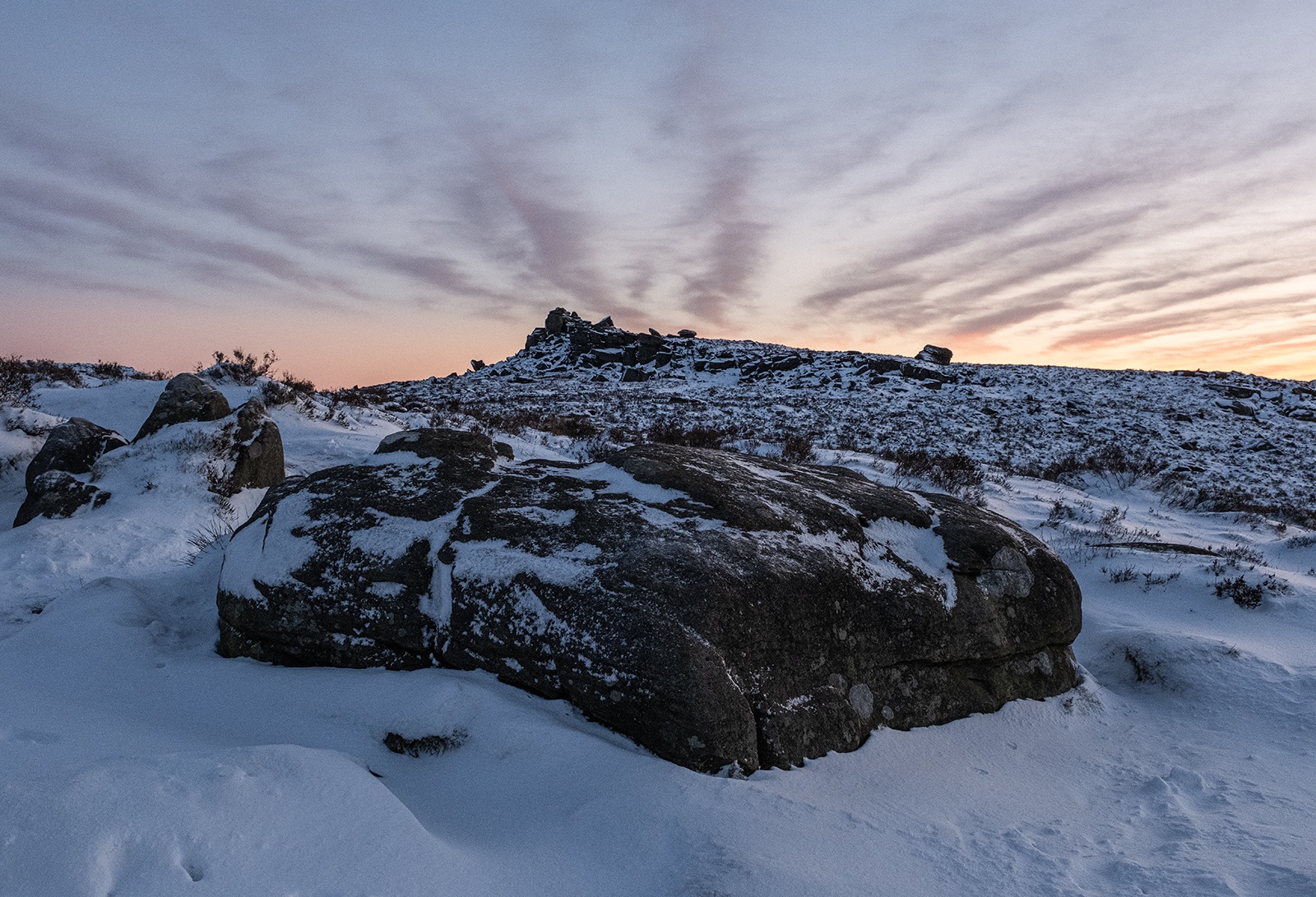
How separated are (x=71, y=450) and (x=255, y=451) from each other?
1808 millimetres

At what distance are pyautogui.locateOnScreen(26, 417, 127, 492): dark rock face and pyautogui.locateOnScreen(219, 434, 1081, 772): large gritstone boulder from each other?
4658 mm

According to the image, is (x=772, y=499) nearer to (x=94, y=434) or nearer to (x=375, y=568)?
(x=375, y=568)

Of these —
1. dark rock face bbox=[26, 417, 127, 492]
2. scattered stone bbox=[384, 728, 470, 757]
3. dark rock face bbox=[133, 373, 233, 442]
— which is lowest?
scattered stone bbox=[384, 728, 470, 757]

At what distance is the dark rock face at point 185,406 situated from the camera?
26.9 feet

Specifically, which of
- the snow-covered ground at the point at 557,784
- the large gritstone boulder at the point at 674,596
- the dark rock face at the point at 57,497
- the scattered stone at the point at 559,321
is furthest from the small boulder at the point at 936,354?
the dark rock face at the point at 57,497

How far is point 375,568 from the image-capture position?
3867 millimetres

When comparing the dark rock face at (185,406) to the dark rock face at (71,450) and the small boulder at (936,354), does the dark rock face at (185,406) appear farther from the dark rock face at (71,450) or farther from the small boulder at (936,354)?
the small boulder at (936,354)

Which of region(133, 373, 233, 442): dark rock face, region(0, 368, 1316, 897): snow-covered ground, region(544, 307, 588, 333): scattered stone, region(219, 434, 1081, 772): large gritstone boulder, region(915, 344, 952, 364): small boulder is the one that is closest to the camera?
region(0, 368, 1316, 897): snow-covered ground

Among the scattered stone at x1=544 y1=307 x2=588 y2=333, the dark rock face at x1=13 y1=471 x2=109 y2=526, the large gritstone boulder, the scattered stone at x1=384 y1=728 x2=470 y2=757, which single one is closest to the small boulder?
the scattered stone at x1=544 y1=307 x2=588 y2=333

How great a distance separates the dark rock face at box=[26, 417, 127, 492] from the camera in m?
7.34

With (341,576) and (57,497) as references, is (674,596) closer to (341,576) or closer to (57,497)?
(341,576)

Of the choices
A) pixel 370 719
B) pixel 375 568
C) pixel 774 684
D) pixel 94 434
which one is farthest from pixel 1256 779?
pixel 94 434

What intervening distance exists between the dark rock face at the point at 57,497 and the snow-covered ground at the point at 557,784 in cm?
128

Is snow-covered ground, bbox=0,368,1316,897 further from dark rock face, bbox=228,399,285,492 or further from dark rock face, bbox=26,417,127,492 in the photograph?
dark rock face, bbox=228,399,285,492
